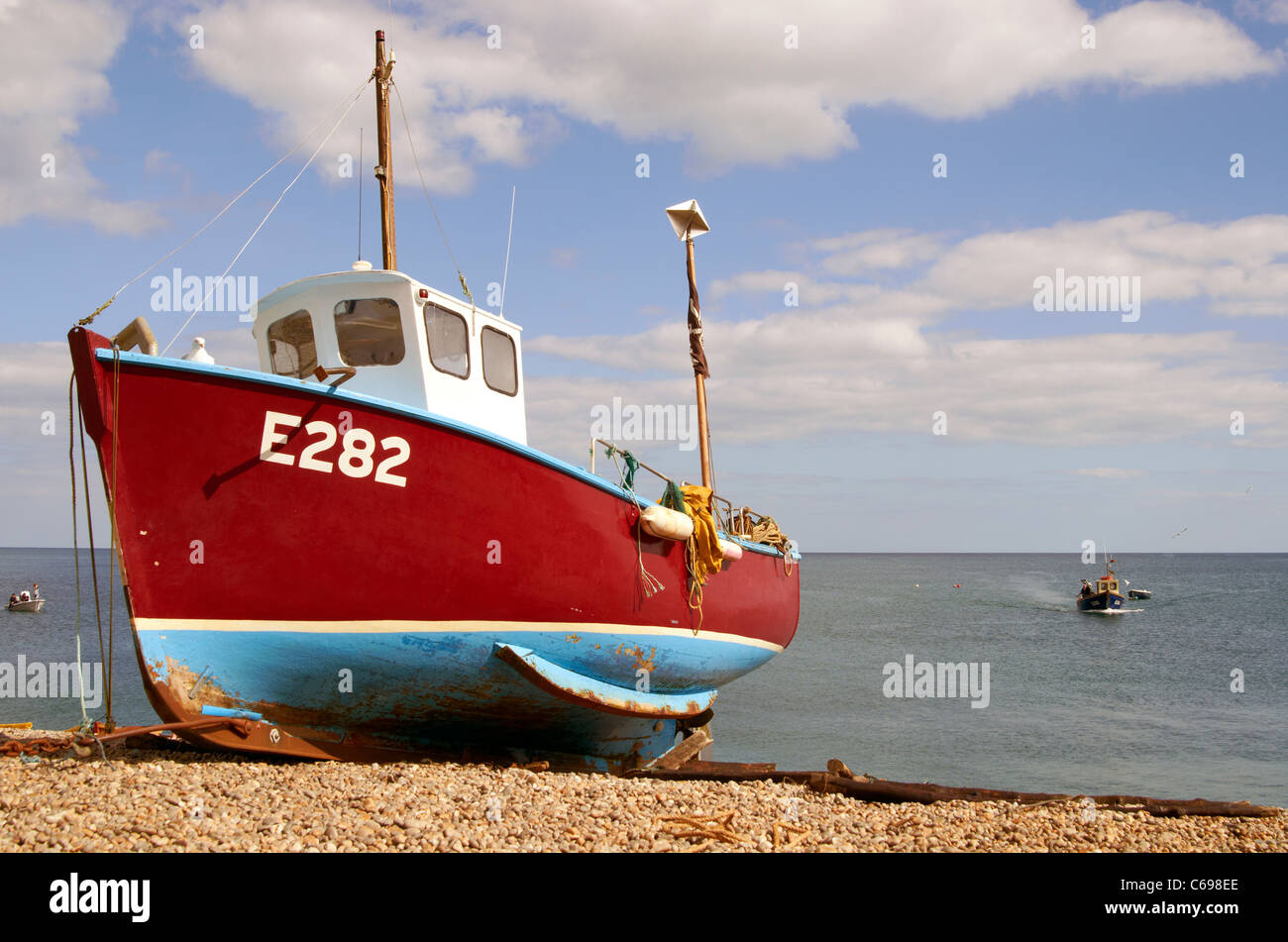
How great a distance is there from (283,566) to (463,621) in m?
Result: 1.53

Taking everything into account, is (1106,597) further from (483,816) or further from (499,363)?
(483,816)

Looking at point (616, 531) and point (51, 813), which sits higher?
point (616, 531)

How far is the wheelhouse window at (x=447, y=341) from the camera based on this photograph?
870 centimetres

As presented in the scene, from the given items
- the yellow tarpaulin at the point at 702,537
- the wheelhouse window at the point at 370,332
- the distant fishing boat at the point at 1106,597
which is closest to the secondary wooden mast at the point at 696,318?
the yellow tarpaulin at the point at 702,537

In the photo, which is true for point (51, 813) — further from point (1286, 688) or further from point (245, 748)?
point (1286, 688)

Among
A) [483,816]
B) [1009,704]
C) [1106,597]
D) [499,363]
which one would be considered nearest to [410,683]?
[483,816]

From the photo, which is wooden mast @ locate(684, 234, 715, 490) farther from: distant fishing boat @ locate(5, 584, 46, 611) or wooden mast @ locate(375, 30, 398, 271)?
distant fishing boat @ locate(5, 584, 46, 611)

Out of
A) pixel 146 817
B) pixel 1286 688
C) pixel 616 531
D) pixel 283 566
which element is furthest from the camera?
pixel 1286 688

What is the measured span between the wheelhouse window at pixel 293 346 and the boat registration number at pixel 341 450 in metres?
1.92

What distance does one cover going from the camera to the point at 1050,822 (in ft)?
22.7

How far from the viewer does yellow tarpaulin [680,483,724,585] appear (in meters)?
10.5

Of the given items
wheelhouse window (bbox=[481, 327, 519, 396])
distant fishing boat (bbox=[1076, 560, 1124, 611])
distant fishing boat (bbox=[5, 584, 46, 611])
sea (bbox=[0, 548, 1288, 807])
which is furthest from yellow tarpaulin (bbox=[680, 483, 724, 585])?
distant fishing boat (bbox=[5, 584, 46, 611])

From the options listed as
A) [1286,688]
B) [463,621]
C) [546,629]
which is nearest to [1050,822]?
[546,629]

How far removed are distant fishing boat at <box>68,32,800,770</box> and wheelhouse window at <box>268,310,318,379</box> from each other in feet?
0.08
